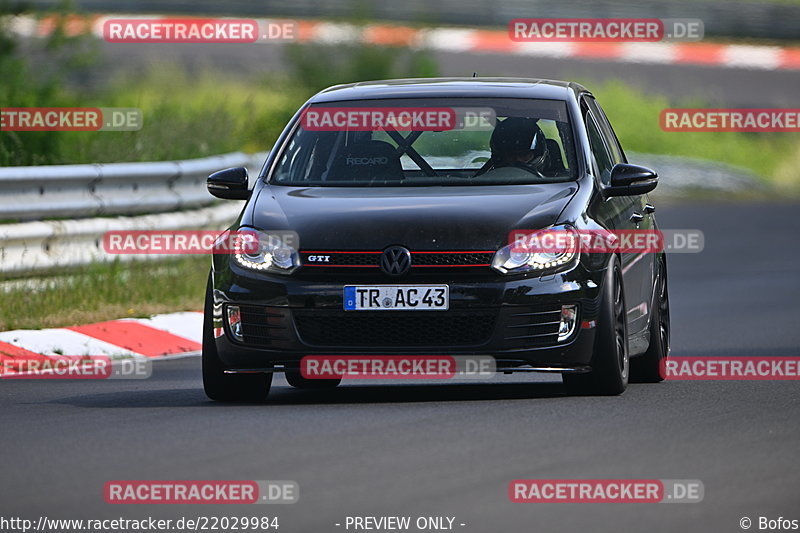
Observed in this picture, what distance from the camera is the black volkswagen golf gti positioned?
31.1 feet

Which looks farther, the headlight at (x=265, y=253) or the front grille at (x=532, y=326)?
the headlight at (x=265, y=253)

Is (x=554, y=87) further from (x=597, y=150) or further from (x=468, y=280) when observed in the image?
(x=468, y=280)

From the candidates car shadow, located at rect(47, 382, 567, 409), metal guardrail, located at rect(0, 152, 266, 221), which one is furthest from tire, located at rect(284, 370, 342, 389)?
metal guardrail, located at rect(0, 152, 266, 221)

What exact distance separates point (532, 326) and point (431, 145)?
160 cm

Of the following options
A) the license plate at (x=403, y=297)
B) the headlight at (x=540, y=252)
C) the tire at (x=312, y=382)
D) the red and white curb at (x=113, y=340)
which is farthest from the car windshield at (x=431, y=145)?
A: the red and white curb at (x=113, y=340)

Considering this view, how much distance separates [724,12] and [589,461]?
4464 cm

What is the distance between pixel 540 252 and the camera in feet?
31.3

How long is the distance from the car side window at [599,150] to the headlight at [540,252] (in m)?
1.07

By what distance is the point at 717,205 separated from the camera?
32094 mm

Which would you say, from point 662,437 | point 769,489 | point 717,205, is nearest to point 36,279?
point 662,437

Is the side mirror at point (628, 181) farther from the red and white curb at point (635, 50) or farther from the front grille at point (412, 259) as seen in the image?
the red and white curb at point (635, 50)

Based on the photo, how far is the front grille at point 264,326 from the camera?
31.8 feet

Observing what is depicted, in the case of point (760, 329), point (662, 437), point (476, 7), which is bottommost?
point (476, 7)

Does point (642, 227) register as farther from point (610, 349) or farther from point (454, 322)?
point (454, 322)
